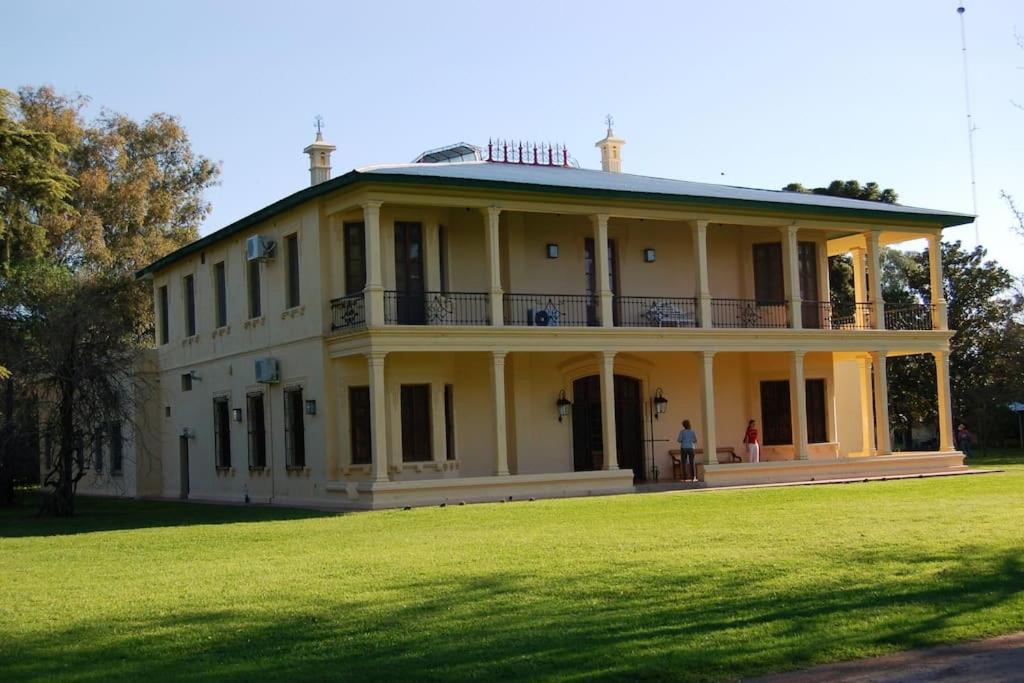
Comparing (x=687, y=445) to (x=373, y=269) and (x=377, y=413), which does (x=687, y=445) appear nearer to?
(x=377, y=413)

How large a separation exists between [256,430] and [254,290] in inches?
130

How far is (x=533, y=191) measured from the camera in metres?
26.1

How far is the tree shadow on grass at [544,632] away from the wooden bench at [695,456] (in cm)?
1802

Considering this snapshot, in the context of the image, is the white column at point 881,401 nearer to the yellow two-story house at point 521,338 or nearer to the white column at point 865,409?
the yellow two-story house at point 521,338

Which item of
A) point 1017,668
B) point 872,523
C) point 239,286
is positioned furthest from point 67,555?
point 239,286

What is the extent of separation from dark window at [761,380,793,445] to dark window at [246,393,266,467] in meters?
12.3

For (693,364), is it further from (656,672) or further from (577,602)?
(656,672)

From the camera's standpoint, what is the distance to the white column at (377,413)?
24453mm

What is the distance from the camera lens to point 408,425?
26.6 m

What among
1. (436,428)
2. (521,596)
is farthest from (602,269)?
(521,596)

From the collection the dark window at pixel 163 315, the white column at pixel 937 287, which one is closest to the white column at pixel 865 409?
the white column at pixel 937 287

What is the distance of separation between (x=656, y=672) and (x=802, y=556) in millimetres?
5245

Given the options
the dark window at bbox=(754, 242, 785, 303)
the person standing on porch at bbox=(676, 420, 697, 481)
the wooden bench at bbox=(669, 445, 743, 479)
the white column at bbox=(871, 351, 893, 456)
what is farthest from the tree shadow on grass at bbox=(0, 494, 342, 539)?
the white column at bbox=(871, 351, 893, 456)

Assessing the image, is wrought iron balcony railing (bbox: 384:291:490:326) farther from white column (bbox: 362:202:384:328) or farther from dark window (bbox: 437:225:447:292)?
white column (bbox: 362:202:384:328)
